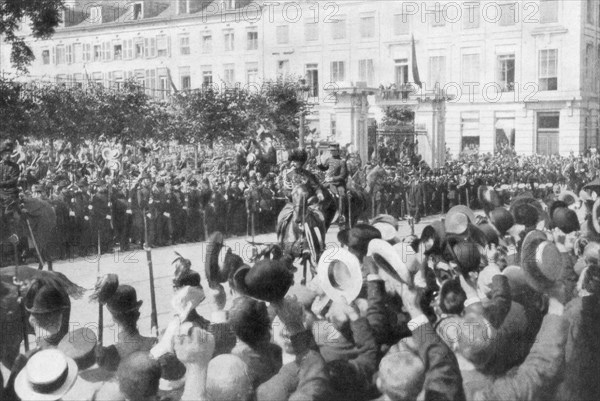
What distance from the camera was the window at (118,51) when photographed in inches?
679

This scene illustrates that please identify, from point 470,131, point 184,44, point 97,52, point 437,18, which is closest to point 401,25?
point 437,18

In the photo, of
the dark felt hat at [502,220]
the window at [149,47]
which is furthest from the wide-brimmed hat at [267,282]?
the window at [149,47]

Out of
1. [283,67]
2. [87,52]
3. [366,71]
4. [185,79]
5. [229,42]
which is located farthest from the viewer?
[185,79]

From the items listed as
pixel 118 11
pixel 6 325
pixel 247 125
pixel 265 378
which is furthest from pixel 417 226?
pixel 265 378

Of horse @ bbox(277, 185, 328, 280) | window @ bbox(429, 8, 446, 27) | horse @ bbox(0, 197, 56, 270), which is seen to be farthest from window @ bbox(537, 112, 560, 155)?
horse @ bbox(0, 197, 56, 270)

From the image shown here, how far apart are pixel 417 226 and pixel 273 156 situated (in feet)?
13.4

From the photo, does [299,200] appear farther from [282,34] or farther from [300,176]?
[282,34]

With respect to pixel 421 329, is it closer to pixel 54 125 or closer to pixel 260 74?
pixel 54 125

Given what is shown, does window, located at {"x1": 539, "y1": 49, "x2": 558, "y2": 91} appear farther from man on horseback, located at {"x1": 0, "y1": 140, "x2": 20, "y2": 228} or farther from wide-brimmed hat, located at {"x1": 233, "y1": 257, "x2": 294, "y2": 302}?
wide-brimmed hat, located at {"x1": 233, "y1": 257, "x2": 294, "y2": 302}

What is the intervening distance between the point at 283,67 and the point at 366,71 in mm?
2215

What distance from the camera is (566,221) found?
7.56 metres

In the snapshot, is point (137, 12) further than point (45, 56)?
No

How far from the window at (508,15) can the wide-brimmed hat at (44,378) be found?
1810cm

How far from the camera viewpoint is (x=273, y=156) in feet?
68.4
